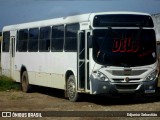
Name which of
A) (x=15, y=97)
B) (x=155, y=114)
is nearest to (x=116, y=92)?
(x=155, y=114)

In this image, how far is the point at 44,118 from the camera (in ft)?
48.3

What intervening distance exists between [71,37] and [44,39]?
2975 millimetres

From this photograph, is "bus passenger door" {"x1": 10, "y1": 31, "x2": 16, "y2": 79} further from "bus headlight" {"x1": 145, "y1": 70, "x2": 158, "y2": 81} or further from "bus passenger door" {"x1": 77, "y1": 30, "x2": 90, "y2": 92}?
"bus headlight" {"x1": 145, "y1": 70, "x2": 158, "y2": 81}

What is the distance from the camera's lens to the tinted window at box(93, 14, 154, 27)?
17719 mm

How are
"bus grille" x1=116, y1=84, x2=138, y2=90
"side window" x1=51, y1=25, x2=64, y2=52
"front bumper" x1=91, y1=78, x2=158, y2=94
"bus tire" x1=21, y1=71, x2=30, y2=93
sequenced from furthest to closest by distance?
1. "bus tire" x1=21, y1=71, x2=30, y2=93
2. "side window" x1=51, y1=25, x2=64, y2=52
3. "bus grille" x1=116, y1=84, x2=138, y2=90
4. "front bumper" x1=91, y1=78, x2=158, y2=94

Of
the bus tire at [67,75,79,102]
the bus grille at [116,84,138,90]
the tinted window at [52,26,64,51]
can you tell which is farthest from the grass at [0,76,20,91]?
the bus grille at [116,84,138,90]

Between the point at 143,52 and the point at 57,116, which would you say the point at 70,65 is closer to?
the point at 143,52

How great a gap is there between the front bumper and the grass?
353 inches

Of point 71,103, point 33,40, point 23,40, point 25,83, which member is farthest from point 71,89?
point 23,40

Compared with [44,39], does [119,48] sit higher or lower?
lower

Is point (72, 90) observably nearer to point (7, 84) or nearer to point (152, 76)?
→ point (152, 76)

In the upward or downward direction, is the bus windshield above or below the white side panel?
above

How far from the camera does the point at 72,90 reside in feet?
62.5

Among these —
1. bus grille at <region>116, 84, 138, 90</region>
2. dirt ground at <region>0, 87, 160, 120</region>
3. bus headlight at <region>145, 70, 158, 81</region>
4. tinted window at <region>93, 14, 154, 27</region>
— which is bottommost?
dirt ground at <region>0, 87, 160, 120</region>
